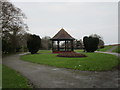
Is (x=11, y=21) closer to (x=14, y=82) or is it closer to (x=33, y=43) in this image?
(x=33, y=43)

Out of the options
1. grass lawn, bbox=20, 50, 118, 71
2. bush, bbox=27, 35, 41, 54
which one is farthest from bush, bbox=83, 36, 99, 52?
grass lawn, bbox=20, 50, 118, 71

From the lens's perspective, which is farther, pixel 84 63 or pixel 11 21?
pixel 11 21

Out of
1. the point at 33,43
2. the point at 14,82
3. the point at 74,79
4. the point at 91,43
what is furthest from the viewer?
the point at 91,43

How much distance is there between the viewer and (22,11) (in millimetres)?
18562

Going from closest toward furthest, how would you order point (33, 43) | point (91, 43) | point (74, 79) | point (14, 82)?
point (14, 82) → point (74, 79) → point (33, 43) → point (91, 43)

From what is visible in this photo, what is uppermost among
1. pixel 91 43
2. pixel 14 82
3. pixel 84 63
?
pixel 91 43

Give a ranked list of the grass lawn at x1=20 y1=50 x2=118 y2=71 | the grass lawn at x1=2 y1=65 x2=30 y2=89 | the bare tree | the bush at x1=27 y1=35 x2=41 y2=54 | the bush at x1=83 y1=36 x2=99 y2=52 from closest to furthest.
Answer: the grass lawn at x1=2 y1=65 x2=30 y2=89
the grass lawn at x1=20 y1=50 x2=118 y2=71
the bare tree
the bush at x1=27 y1=35 x2=41 y2=54
the bush at x1=83 y1=36 x2=99 y2=52

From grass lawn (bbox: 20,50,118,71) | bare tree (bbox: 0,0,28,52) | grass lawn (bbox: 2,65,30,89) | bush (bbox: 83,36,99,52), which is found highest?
bare tree (bbox: 0,0,28,52)

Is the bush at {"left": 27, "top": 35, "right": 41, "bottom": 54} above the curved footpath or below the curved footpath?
above

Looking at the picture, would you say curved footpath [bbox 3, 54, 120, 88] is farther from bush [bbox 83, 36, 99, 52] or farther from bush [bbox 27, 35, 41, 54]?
bush [bbox 83, 36, 99, 52]

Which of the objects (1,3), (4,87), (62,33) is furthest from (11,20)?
(4,87)

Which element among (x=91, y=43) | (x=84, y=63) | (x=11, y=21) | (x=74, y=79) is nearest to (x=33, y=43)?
(x=11, y=21)

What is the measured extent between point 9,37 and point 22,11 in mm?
5389

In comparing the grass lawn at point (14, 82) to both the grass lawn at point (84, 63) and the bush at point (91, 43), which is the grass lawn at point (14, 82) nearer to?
the grass lawn at point (84, 63)
